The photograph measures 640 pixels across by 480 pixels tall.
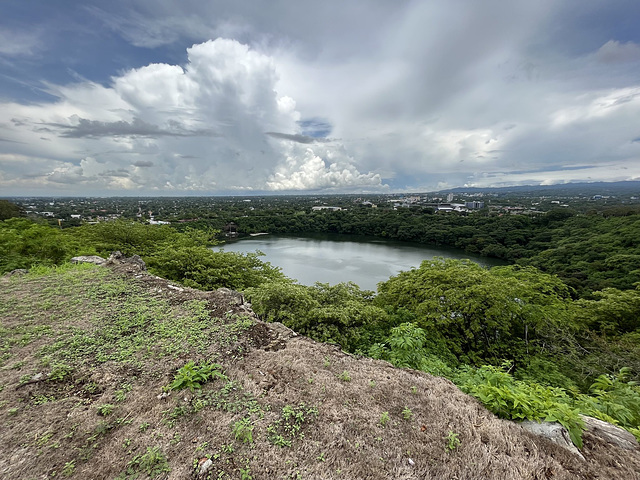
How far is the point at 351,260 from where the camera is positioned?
106 feet

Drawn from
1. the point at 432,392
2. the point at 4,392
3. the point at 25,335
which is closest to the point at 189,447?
the point at 4,392

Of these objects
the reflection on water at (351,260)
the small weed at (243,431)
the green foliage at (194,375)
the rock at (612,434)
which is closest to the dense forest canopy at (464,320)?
the rock at (612,434)

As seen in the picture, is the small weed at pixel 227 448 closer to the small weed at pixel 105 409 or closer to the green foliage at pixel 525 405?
the small weed at pixel 105 409

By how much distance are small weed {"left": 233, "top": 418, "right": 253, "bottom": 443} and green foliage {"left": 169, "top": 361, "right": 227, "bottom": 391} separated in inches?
27.0

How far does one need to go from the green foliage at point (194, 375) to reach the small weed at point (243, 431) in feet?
2.25

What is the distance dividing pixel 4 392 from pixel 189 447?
85.0 inches

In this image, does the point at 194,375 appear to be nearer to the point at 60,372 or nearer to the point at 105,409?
the point at 105,409

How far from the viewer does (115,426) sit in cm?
239

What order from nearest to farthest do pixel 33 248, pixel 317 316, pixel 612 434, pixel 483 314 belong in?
pixel 612 434 → pixel 317 316 → pixel 483 314 → pixel 33 248

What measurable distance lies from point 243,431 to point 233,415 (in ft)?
0.76

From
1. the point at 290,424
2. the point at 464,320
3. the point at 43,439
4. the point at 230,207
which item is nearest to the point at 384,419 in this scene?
the point at 290,424

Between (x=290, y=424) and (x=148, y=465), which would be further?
(x=290, y=424)

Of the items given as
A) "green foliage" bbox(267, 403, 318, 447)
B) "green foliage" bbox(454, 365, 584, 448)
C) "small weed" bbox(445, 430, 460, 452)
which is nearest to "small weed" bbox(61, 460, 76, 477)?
"green foliage" bbox(267, 403, 318, 447)

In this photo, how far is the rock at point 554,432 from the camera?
2355mm
